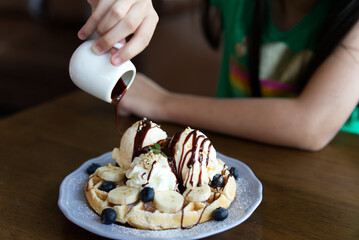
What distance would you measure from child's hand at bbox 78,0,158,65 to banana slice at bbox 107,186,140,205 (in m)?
0.27

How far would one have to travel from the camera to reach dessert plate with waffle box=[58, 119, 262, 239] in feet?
2.40

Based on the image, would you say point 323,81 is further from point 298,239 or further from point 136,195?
point 136,195

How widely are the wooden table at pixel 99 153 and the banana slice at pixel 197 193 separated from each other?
82mm

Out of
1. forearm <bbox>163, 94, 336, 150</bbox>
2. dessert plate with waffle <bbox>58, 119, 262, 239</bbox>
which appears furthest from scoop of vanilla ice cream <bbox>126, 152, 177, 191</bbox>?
forearm <bbox>163, 94, 336, 150</bbox>

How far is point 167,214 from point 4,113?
340 cm

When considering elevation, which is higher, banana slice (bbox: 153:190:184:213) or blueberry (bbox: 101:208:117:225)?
banana slice (bbox: 153:190:184:213)

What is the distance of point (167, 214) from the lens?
737 millimetres

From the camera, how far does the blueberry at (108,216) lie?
0.73 meters

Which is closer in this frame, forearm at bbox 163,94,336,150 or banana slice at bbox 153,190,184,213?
banana slice at bbox 153,190,184,213

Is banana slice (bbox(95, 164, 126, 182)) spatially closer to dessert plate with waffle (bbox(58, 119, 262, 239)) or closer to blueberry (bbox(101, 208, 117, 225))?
dessert plate with waffle (bbox(58, 119, 262, 239))

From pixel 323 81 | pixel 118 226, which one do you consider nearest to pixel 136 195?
pixel 118 226

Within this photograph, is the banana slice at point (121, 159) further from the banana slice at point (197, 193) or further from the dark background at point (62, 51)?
the dark background at point (62, 51)

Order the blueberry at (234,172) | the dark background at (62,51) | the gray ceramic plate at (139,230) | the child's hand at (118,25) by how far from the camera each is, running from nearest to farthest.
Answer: the gray ceramic plate at (139,230) → the child's hand at (118,25) → the blueberry at (234,172) → the dark background at (62,51)

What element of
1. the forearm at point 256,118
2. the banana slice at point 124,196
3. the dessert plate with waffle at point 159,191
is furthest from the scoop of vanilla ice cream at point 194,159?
the forearm at point 256,118
